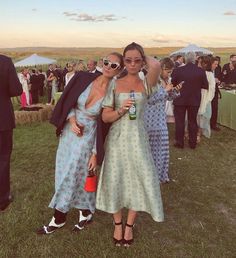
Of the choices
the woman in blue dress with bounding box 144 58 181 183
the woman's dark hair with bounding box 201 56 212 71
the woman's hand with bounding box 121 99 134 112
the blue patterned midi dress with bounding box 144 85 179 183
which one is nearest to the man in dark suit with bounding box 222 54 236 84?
the woman's dark hair with bounding box 201 56 212 71

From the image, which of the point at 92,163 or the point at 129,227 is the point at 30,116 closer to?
the point at 92,163

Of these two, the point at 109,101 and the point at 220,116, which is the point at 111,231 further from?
the point at 220,116

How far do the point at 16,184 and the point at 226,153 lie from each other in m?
4.24

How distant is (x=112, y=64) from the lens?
11.2 feet

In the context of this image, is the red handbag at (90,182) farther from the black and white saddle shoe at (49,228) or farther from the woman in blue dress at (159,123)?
the woman in blue dress at (159,123)

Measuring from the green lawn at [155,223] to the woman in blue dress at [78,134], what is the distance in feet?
1.41

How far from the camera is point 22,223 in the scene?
4422 millimetres

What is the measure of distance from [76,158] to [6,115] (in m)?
1.26

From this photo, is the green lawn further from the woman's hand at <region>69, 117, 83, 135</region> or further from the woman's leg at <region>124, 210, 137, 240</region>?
the woman's hand at <region>69, 117, 83, 135</region>

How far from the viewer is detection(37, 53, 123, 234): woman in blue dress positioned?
371 cm

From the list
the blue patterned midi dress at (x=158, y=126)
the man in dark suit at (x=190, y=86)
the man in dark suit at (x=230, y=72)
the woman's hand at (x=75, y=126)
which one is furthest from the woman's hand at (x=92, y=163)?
the man in dark suit at (x=230, y=72)

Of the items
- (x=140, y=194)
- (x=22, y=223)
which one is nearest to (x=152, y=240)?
(x=140, y=194)

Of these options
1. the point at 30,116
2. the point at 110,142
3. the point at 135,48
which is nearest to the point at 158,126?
the point at 110,142

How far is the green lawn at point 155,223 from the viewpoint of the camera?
152 inches
